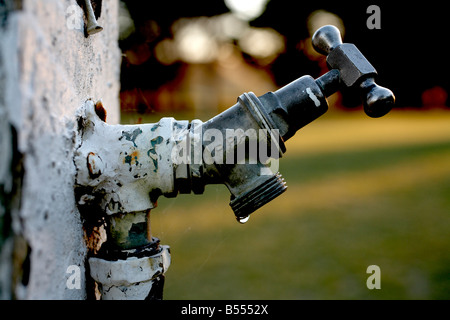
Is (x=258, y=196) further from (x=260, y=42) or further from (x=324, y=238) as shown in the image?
(x=260, y=42)

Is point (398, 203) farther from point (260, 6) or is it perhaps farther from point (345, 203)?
point (260, 6)

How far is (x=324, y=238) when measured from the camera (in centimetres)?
342

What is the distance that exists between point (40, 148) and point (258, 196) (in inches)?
14.3

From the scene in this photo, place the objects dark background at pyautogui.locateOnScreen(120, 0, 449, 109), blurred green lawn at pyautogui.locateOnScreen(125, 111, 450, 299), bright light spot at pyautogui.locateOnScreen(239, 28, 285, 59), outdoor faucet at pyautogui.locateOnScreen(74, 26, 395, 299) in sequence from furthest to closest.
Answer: bright light spot at pyautogui.locateOnScreen(239, 28, 285, 59) < dark background at pyautogui.locateOnScreen(120, 0, 449, 109) < blurred green lawn at pyautogui.locateOnScreen(125, 111, 450, 299) < outdoor faucet at pyautogui.locateOnScreen(74, 26, 395, 299)

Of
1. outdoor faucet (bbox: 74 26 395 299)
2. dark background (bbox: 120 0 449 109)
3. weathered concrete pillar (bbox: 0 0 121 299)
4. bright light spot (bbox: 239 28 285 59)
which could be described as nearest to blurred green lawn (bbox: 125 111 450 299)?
outdoor faucet (bbox: 74 26 395 299)

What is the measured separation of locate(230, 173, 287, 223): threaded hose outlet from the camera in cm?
77

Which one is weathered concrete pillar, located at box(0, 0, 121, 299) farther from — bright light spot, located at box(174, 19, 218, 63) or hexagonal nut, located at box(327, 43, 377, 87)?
bright light spot, located at box(174, 19, 218, 63)

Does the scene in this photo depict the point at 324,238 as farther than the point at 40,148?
Yes

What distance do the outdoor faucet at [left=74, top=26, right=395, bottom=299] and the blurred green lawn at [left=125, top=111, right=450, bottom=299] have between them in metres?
0.68

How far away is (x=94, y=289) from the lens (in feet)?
2.68

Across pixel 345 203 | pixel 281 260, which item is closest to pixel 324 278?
pixel 281 260

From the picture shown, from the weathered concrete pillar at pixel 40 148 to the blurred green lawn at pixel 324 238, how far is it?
798 mm

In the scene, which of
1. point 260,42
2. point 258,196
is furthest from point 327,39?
point 260,42

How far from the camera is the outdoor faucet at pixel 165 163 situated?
74cm
